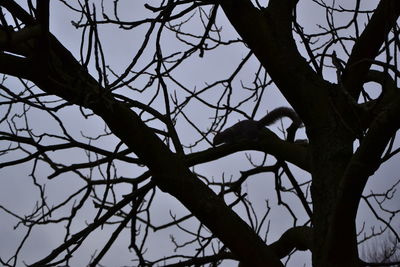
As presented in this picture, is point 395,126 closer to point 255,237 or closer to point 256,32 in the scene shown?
point 255,237

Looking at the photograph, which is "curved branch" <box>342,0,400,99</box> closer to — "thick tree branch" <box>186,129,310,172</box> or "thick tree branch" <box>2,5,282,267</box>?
"thick tree branch" <box>186,129,310,172</box>

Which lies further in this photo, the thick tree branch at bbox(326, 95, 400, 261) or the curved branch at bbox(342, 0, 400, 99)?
the curved branch at bbox(342, 0, 400, 99)

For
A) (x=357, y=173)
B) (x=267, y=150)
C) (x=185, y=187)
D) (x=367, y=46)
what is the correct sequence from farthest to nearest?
(x=267, y=150)
(x=367, y=46)
(x=185, y=187)
(x=357, y=173)

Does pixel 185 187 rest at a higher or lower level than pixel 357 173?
higher

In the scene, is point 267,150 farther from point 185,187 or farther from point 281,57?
point 185,187

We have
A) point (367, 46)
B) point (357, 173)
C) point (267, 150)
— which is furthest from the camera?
point (267, 150)

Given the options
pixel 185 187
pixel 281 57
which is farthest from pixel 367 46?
pixel 185 187

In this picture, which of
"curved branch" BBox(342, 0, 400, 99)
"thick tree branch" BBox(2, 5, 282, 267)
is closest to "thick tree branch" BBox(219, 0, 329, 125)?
"curved branch" BBox(342, 0, 400, 99)

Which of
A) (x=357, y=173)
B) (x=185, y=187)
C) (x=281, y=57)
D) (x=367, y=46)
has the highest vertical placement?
(x=281, y=57)

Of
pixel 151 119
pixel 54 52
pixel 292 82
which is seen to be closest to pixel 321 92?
pixel 292 82

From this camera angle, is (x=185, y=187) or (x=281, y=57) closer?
(x=185, y=187)

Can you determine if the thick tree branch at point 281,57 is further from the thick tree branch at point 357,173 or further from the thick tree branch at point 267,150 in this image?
the thick tree branch at point 357,173

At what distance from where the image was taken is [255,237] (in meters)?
2.12

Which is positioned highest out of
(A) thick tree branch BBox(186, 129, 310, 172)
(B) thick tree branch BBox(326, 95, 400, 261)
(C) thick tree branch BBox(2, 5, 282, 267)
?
(A) thick tree branch BBox(186, 129, 310, 172)
